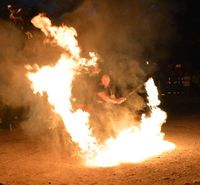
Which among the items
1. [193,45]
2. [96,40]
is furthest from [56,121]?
[193,45]

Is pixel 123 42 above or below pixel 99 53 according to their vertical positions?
above

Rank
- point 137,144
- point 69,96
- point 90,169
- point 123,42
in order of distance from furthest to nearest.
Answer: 1. point 123,42
2. point 137,144
3. point 69,96
4. point 90,169

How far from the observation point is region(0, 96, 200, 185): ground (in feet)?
25.0

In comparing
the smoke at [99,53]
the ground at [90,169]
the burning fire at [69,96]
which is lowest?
the ground at [90,169]

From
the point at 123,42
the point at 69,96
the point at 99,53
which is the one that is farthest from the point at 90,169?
the point at 123,42

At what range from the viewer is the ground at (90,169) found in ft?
25.0

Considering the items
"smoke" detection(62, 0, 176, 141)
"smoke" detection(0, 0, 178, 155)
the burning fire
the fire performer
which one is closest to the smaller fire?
the burning fire

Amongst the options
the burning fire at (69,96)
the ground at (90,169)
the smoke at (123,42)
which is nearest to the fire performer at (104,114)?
the smoke at (123,42)

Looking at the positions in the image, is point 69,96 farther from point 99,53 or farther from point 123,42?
point 123,42

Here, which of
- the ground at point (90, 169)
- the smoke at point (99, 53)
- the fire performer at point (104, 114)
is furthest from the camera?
Result: the smoke at point (99, 53)

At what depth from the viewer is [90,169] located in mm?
8578

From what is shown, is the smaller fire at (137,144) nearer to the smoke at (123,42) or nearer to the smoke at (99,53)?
the smoke at (99,53)

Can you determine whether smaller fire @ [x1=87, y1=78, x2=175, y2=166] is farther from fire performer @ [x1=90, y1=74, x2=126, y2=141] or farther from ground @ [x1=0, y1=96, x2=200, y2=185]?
fire performer @ [x1=90, y1=74, x2=126, y2=141]

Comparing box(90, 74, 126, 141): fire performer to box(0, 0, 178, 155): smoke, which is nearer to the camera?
box(90, 74, 126, 141): fire performer
